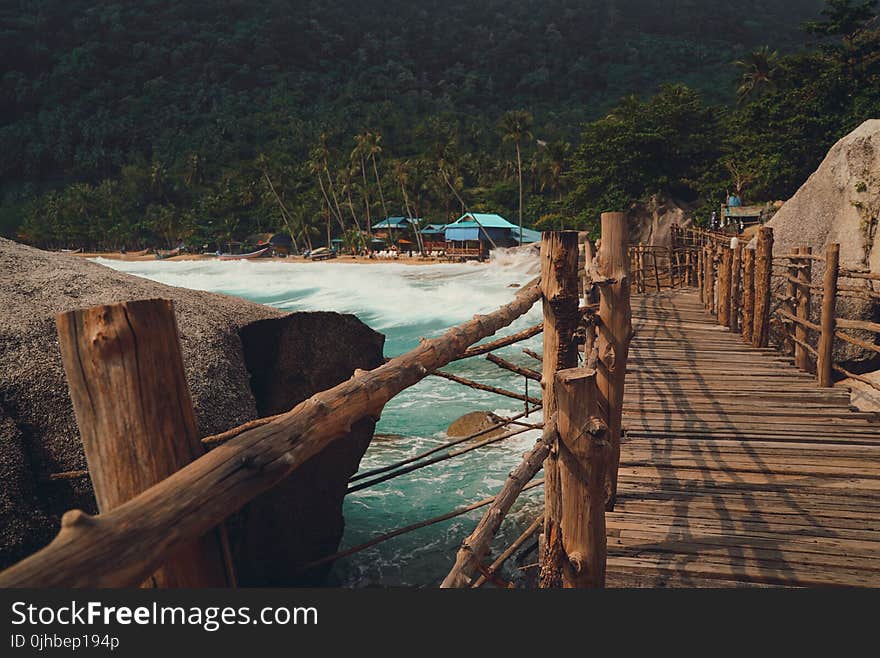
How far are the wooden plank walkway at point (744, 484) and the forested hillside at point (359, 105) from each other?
18.3 meters

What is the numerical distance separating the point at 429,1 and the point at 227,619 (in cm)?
15050

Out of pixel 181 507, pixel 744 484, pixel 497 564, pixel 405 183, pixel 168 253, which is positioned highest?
pixel 405 183

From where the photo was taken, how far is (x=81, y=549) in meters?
0.96

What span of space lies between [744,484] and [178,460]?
3.76m

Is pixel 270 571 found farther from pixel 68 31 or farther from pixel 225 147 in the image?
pixel 68 31

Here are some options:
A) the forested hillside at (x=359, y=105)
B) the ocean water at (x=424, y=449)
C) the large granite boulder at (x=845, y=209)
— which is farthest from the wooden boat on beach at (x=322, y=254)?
the large granite boulder at (x=845, y=209)

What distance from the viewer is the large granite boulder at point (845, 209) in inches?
A: 457

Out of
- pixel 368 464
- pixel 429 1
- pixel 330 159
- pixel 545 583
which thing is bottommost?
pixel 368 464

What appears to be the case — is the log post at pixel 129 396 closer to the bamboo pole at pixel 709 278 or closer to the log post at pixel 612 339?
the log post at pixel 612 339

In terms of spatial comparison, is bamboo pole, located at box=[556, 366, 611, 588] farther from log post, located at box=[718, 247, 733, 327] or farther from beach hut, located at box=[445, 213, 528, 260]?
beach hut, located at box=[445, 213, 528, 260]

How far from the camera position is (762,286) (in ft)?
26.4

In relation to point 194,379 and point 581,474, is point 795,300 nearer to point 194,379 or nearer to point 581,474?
point 581,474

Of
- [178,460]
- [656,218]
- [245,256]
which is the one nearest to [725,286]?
[178,460]

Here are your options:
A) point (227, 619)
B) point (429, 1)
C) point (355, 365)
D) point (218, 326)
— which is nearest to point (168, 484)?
point (227, 619)
